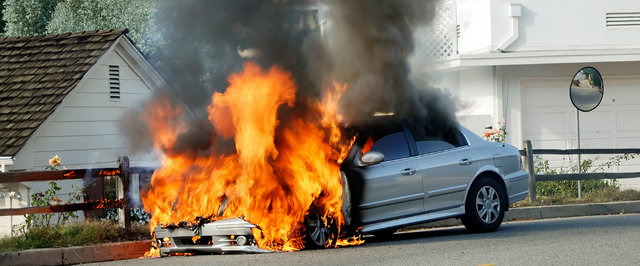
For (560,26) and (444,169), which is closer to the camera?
(444,169)

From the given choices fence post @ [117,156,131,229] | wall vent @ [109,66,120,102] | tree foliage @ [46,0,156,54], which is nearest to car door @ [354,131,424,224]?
fence post @ [117,156,131,229]

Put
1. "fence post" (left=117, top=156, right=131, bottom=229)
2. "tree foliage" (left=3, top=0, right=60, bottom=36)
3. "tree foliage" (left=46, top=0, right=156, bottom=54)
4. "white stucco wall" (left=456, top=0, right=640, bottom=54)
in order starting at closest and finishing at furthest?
"fence post" (left=117, top=156, right=131, bottom=229), "white stucco wall" (left=456, top=0, right=640, bottom=54), "tree foliage" (left=46, top=0, right=156, bottom=54), "tree foliage" (left=3, top=0, right=60, bottom=36)

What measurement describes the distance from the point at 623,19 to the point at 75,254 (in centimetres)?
1465

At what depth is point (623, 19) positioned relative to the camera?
17.7m

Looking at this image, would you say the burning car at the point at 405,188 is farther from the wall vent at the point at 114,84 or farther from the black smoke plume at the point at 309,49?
the wall vent at the point at 114,84

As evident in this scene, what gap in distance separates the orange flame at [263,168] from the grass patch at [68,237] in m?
0.92

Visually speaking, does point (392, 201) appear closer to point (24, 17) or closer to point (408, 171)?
point (408, 171)

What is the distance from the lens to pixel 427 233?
1037 cm

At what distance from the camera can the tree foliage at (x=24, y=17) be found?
2333 cm

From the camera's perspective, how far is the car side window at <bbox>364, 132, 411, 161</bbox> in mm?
8836

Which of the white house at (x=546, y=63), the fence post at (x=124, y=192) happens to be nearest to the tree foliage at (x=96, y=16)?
the white house at (x=546, y=63)

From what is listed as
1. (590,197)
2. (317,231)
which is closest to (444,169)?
(317,231)

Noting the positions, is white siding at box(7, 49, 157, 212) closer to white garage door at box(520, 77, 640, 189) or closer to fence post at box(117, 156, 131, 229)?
fence post at box(117, 156, 131, 229)

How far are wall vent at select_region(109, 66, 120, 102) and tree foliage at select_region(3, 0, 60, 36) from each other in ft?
35.6
